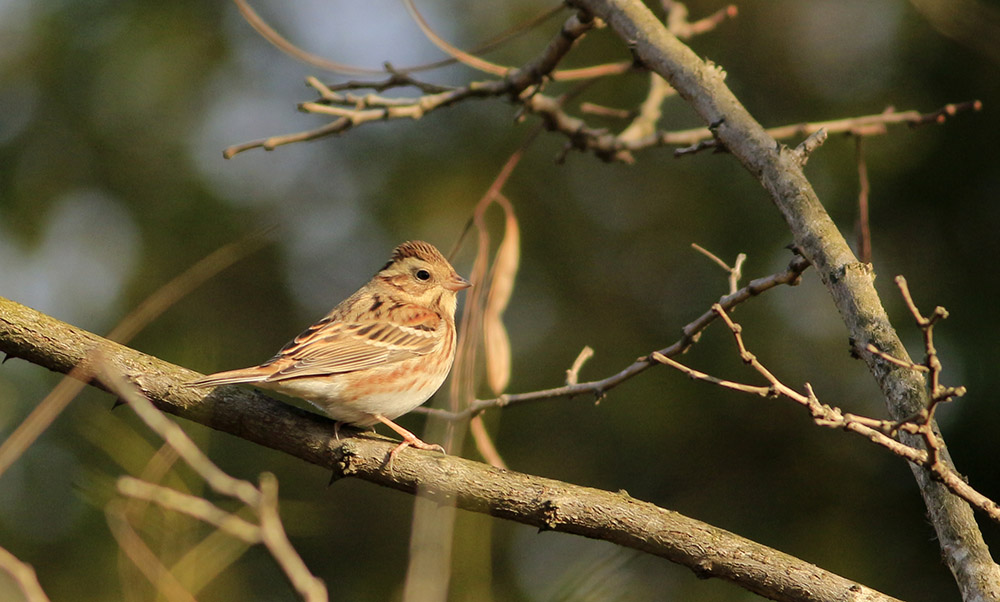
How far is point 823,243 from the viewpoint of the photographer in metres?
2.73

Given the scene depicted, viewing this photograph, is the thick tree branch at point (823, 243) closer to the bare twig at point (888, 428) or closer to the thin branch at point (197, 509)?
the bare twig at point (888, 428)

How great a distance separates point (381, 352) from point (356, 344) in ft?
0.41

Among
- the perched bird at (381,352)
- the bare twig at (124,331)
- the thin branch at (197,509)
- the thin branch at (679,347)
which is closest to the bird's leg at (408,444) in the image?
the perched bird at (381,352)

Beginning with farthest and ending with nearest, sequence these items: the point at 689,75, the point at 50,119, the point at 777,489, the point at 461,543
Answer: the point at 50,119, the point at 777,489, the point at 689,75, the point at 461,543

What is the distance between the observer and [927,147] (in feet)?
18.8

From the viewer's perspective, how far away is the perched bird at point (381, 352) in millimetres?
3734

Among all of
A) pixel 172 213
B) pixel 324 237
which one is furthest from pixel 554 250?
pixel 172 213

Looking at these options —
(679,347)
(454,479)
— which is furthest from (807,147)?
(454,479)

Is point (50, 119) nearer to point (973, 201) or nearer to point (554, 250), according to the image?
point (554, 250)

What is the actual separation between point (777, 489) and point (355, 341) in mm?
2688

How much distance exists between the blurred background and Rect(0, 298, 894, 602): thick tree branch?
0.93 m

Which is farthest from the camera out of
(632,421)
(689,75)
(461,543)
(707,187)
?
(707,187)

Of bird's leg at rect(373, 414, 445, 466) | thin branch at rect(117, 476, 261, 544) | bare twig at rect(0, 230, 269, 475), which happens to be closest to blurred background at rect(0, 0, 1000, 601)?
bird's leg at rect(373, 414, 445, 466)

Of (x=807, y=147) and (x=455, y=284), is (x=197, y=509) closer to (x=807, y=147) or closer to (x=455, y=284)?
(x=807, y=147)
